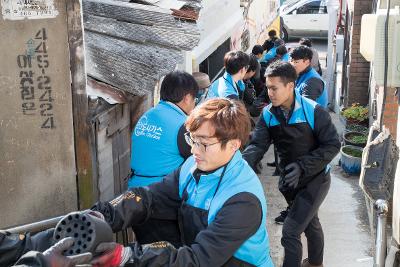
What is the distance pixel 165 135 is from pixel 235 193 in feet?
4.56

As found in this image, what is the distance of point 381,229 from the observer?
3703 mm

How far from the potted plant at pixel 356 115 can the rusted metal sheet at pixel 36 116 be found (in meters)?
6.15

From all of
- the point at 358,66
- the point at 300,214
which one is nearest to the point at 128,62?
the point at 300,214

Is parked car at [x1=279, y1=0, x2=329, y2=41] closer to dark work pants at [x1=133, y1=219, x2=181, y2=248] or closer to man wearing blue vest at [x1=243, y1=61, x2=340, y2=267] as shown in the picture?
man wearing blue vest at [x1=243, y1=61, x2=340, y2=267]

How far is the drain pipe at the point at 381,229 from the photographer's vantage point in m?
3.58

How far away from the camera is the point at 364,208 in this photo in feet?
23.6

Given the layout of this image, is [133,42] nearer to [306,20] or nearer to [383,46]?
[383,46]

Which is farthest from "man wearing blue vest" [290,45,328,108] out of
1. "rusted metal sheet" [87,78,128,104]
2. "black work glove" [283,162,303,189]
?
"rusted metal sheet" [87,78,128,104]

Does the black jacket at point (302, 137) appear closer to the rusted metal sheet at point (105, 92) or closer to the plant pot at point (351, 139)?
the rusted metal sheet at point (105, 92)

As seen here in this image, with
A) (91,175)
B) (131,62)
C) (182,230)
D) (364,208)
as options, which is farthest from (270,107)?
(364,208)

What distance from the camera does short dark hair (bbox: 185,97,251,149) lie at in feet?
9.61

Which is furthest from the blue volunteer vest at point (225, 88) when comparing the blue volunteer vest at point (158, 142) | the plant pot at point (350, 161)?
the blue volunteer vest at point (158, 142)

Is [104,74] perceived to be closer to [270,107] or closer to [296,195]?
[270,107]

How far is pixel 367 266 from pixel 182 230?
126 inches
